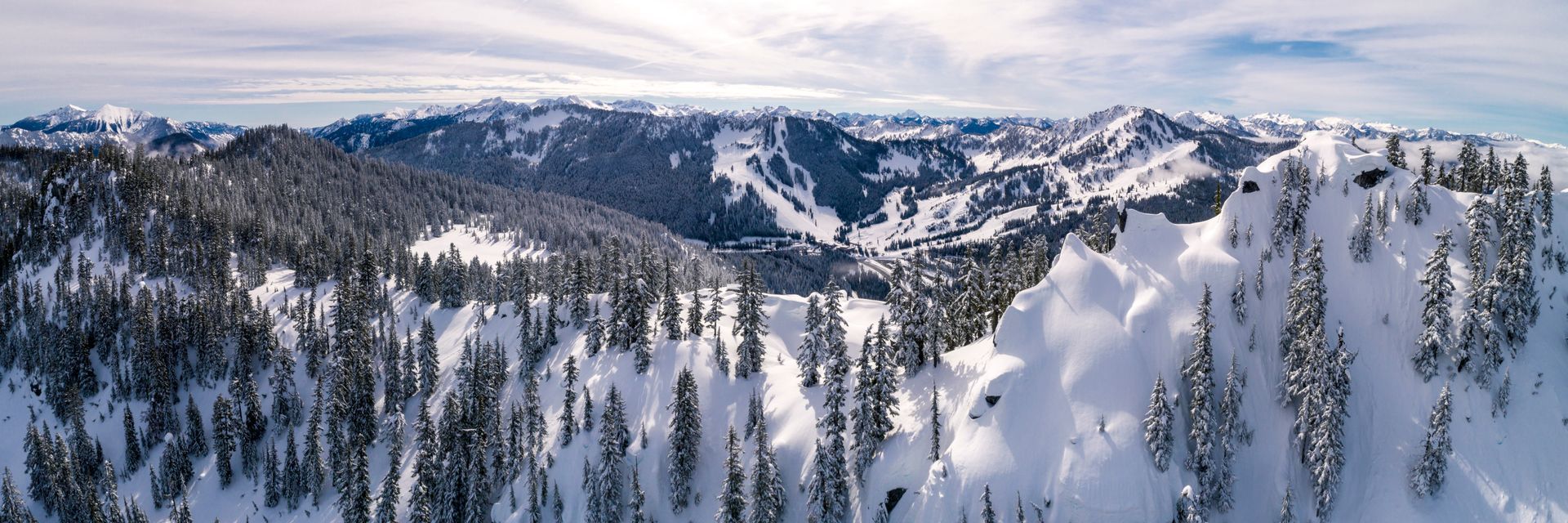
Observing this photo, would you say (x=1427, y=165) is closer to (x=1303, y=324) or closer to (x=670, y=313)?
(x=1303, y=324)

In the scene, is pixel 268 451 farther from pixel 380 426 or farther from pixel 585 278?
pixel 585 278

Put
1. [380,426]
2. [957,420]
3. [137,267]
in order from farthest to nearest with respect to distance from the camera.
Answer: [137,267], [380,426], [957,420]

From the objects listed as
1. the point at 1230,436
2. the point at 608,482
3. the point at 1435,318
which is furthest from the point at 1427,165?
the point at 608,482

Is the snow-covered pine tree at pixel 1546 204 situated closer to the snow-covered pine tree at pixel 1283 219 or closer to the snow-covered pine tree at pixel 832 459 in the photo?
the snow-covered pine tree at pixel 1283 219

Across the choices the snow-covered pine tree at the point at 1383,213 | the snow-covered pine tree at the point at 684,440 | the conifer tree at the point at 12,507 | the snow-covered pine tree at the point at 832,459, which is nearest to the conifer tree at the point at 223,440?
the conifer tree at the point at 12,507

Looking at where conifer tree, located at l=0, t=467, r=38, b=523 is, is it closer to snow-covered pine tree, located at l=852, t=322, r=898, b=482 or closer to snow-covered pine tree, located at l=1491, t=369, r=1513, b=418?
snow-covered pine tree, located at l=852, t=322, r=898, b=482

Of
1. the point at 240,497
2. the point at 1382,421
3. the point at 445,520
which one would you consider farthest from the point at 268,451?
the point at 1382,421
